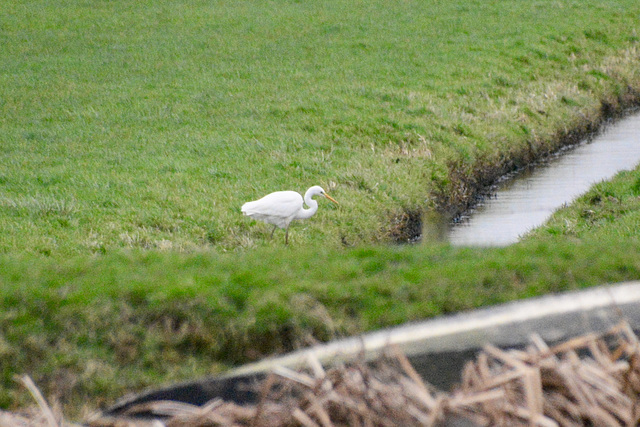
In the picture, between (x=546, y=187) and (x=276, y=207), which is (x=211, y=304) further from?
(x=546, y=187)

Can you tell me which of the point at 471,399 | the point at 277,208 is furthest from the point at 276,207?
the point at 471,399

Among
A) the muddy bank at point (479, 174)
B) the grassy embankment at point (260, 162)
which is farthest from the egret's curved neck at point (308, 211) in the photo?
the muddy bank at point (479, 174)

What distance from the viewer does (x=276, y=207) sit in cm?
1141

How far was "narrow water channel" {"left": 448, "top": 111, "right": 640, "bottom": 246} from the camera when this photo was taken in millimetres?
14141

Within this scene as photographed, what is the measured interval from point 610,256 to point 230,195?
8113mm

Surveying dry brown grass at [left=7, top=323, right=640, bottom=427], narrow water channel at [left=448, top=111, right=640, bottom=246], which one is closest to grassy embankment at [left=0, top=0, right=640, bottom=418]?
narrow water channel at [left=448, top=111, right=640, bottom=246]

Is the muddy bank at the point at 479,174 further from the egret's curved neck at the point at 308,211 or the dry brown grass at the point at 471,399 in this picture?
the dry brown grass at the point at 471,399

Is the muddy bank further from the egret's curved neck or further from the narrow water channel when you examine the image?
the egret's curved neck

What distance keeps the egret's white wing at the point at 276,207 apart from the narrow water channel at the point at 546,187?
312cm

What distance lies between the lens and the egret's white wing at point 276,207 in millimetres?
11414

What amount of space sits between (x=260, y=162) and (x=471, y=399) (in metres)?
11.5

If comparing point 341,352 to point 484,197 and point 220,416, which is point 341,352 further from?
point 484,197

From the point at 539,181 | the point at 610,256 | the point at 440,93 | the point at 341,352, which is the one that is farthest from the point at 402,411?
the point at 440,93

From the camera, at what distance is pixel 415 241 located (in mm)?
13758
